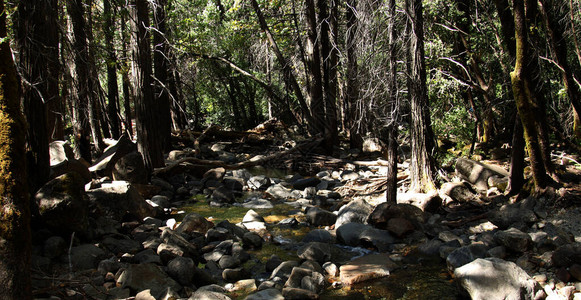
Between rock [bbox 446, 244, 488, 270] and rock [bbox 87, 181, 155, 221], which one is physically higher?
rock [bbox 87, 181, 155, 221]

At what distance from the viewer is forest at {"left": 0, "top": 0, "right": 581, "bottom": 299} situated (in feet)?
17.8

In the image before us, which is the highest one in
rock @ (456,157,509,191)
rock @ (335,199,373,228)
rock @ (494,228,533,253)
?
rock @ (456,157,509,191)

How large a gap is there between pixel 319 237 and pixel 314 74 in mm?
8316

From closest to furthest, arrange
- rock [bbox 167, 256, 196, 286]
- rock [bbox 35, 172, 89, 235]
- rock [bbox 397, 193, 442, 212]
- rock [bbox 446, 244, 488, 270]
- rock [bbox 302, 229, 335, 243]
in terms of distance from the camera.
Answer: rock [bbox 167, 256, 196, 286] < rock [bbox 35, 172, 89, 235] < rock [bbox 446, 244, 488, 270] < rock [bbox 302, 229, 335, 243] < rock [bbox 397, 193, 442, 212]

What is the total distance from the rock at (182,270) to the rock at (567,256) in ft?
13.1

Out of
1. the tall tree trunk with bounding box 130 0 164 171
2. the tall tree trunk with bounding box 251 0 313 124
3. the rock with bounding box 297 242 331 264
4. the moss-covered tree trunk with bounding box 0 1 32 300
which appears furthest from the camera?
the tall tree trunk with bounding box 251 0 313 124

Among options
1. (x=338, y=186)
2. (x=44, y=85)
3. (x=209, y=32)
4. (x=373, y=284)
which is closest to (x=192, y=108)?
(x=209, y=32)

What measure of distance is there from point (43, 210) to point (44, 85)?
67.7 inches

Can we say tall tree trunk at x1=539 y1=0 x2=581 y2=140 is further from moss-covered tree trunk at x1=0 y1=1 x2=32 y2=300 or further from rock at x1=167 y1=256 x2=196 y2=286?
moss-covered tree trunk at x1=0 y1=1 x2=32 y2=300

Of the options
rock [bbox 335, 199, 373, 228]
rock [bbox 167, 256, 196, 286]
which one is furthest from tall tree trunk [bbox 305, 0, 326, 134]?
rock [bbox 167, 256, 196, 286]

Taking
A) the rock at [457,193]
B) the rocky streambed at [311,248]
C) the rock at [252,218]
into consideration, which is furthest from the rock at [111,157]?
the rock at [457,193]

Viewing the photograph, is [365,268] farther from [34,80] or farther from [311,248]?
[34,80]

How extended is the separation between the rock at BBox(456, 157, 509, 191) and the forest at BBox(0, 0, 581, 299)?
0.37 m

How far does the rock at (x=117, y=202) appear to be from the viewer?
6703mm
